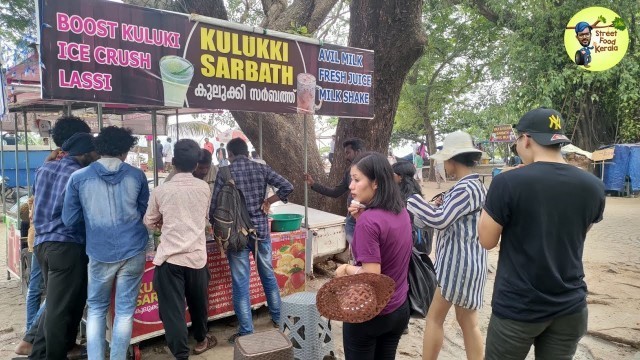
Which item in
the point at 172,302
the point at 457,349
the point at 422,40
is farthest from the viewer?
the point at 422,40

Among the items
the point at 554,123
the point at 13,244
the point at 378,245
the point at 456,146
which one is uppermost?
the point at 554,123

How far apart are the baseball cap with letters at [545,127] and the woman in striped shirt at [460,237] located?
1.95 ft

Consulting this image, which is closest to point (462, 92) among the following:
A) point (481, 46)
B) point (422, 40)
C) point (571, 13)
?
point (481, 46)

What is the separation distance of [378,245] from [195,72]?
83.5 inches

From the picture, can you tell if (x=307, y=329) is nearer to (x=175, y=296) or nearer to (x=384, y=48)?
(x=175, y=296)

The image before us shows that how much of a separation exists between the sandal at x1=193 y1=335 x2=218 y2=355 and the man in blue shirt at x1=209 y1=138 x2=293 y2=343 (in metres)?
0.17

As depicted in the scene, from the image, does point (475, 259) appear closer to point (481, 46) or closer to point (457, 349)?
point (457, 349)

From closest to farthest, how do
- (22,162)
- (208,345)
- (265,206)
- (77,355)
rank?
(77,355), (208,345), (265,206), (22,162)

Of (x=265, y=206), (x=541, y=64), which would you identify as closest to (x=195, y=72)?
(x=265, y=206)

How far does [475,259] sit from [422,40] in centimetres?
390

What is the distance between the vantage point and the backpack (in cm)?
361

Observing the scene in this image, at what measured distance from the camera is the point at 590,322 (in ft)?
14.5

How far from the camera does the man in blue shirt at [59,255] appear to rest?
2992mm

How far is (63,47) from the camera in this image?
9.03 ft
